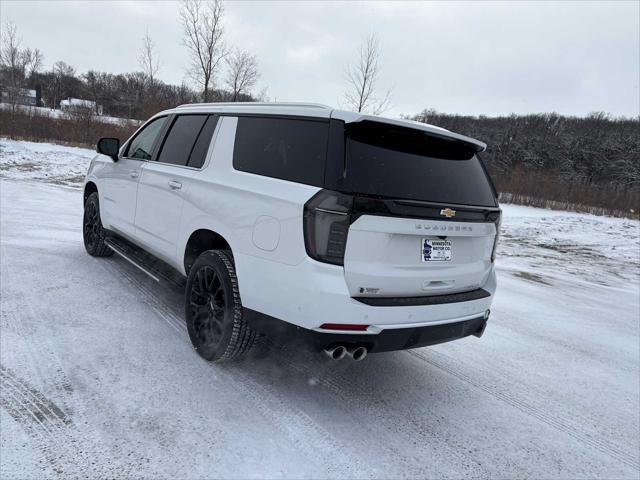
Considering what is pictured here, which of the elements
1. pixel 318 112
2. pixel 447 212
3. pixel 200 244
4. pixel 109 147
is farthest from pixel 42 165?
pixel 447 212

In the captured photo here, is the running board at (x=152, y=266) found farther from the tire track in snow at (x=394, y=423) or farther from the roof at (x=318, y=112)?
the roof at (x=318, y=112)

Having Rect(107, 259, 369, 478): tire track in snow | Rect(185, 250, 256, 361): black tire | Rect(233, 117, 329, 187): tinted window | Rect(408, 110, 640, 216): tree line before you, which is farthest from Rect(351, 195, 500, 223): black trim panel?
Rect(408, 110, 640, 216): tree line

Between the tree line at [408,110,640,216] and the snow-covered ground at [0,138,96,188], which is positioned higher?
the tree line at [408,110,640,216]

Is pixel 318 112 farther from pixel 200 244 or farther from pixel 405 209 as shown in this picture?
pixel 200 244

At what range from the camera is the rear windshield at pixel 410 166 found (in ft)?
7.72

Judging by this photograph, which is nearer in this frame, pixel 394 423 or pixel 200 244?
pixel 394 423

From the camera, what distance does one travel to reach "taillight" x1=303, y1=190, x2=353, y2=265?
2221 millimetres

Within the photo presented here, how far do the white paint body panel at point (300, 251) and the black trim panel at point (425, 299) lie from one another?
0.03 meters

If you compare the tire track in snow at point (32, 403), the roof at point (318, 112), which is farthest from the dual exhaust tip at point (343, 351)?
the tire track in snow at point (32, 403)

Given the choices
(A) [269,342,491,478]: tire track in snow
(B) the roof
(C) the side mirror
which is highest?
(B) the roof

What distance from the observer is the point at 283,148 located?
8.65 feet

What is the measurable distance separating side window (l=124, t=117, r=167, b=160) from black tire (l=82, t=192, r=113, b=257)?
0.97 m

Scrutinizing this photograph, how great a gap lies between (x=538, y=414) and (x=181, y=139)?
11.6 feet

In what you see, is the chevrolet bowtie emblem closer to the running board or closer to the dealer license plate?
the dealer license plate
